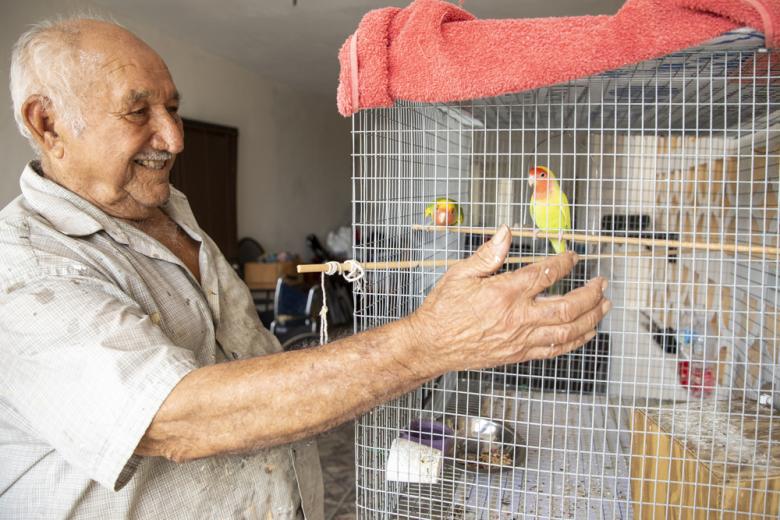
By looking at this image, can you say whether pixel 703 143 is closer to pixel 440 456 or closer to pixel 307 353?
pixel 440 456

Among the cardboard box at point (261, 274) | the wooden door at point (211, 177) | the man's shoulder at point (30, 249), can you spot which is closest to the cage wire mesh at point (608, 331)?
the man's shoulder at point (30, 249)

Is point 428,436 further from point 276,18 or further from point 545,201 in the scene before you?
point 276,18

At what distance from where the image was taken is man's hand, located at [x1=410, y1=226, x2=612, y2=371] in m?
0.63

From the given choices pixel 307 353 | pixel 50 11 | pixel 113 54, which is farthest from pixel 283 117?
pixel 307 353

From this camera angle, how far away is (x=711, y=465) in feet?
2.89

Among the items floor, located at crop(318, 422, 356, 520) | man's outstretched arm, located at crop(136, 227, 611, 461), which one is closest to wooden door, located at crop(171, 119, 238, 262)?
floor, located at crop(318, 422, 356, 520)

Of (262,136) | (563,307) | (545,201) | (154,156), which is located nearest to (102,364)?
(154,156)

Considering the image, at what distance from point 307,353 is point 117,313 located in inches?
9.9

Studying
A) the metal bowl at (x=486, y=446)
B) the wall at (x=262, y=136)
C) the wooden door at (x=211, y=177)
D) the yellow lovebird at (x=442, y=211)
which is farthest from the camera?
the wooden door at (x=211, y=177)

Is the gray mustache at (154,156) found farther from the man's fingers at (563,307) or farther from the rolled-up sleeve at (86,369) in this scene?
the man's fingers at (563,307)

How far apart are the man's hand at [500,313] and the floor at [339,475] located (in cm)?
167

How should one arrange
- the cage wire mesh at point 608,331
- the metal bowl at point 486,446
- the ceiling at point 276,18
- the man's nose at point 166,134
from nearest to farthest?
the cage wire mesh at point 608,331
the man's nose at point 166,134
the metal bowl at point 486,446
the ceiling at point 276,18

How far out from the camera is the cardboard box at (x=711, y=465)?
0.86 m

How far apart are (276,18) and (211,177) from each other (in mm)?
1537
